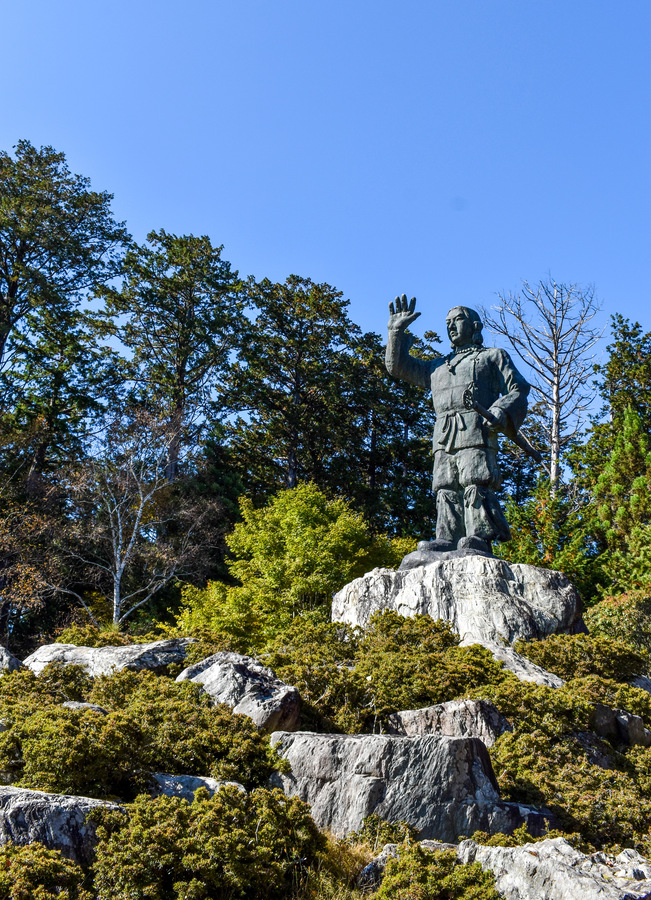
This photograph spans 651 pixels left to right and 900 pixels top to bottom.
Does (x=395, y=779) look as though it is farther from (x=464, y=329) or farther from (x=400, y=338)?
(x=464, y=329)

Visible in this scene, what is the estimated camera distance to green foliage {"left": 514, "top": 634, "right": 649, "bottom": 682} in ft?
26.1

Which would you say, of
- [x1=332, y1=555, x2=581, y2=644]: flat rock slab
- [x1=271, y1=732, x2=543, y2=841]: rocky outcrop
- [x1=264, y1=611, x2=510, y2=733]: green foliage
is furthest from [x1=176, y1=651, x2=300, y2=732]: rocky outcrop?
[x1=332, y1=555, x2=581, y2=644]: flat rock slab

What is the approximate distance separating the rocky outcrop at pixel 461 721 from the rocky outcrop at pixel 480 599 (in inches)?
91.4

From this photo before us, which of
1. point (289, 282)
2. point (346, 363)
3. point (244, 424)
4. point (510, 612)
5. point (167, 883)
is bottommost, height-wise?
point (167, 883)

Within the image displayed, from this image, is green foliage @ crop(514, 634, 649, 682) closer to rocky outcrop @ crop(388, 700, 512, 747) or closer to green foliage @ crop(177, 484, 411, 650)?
rocky outcrop @ crop(388, 700, 512, 747)

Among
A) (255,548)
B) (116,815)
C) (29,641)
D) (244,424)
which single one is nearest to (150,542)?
(29,641)

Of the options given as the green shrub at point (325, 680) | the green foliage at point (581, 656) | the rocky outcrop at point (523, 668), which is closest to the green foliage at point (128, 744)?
the green shrub at point (325, 680)

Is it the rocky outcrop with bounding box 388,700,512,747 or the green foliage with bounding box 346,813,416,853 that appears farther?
the rocky outcrop with bounding box 388,700,512,747

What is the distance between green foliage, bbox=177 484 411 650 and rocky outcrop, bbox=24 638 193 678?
4042 millimetres

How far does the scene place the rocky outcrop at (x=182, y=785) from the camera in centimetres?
459

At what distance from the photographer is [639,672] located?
28.2 ft

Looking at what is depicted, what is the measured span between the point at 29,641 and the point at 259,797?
1566 centimetres

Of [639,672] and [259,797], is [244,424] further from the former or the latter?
[259,797]

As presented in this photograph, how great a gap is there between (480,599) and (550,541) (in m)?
7.69
